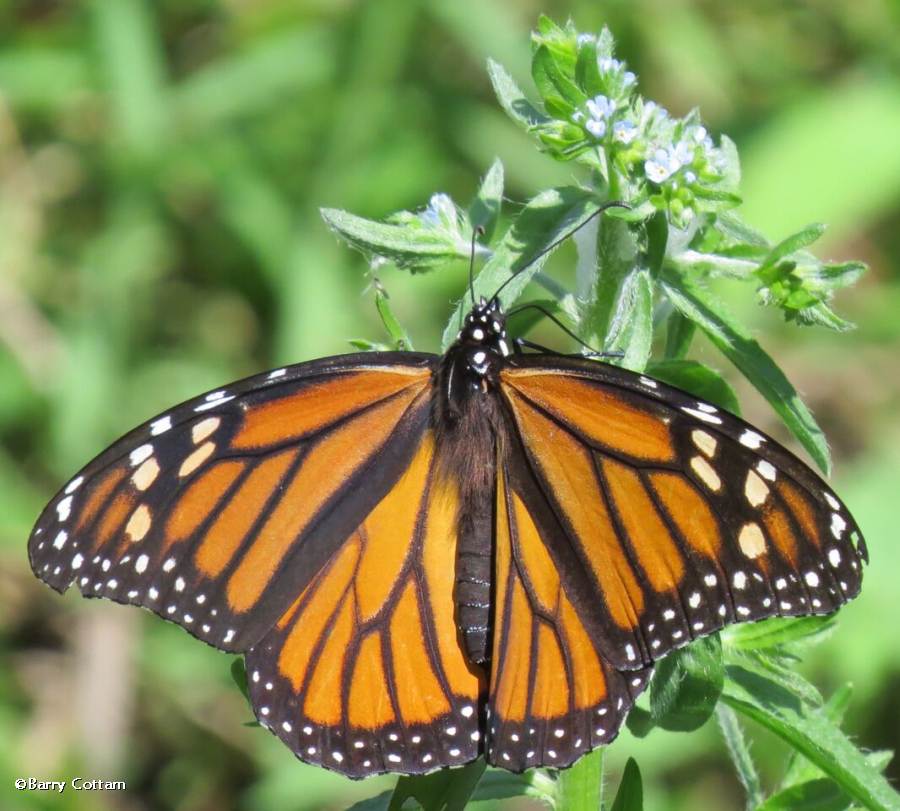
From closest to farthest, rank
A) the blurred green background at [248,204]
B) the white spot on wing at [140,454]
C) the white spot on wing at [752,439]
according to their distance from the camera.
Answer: the white spot on wing at [752,439]
the white spot on wing at [140,454]
the blurred green background at [248,204]

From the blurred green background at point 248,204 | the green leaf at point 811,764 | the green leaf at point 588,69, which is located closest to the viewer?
the green leaf at point 588,69

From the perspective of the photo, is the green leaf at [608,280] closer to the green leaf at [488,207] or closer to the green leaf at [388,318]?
the green leaf at [488,207]

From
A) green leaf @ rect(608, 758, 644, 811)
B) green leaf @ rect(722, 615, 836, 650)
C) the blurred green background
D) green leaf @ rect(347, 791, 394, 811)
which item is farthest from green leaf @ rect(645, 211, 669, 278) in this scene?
the blurred green background

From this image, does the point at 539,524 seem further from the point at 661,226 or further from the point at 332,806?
the point at 332,806

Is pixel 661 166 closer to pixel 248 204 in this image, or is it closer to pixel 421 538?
pixel 421 538

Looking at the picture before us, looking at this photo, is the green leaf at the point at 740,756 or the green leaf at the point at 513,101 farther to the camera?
the green leaf at the point at 740,756

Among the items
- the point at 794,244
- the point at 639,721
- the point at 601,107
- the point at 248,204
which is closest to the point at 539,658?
the point at 639,721

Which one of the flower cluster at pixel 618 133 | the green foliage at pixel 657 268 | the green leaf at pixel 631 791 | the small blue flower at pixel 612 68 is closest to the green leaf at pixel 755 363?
the green foliage at pixel 657 268
